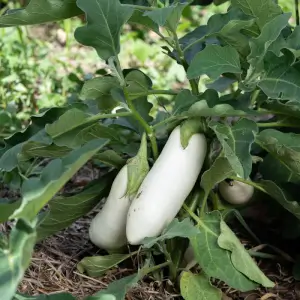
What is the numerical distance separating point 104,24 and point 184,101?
0.18 m

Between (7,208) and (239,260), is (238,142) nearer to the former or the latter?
(239,260)

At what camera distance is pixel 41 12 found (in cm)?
107

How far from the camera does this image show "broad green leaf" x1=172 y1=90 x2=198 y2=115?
42.6 inches

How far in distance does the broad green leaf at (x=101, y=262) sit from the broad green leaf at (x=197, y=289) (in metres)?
0.11

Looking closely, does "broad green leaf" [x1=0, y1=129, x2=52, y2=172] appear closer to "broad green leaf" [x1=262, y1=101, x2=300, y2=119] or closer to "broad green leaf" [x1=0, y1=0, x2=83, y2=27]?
"broad green leaf" [x1=0, y1=0, x2=83, y2=27]

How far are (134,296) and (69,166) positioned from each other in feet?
1.70

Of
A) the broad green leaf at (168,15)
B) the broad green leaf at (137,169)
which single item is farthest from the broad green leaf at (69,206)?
the broad green leaf at (168,15)

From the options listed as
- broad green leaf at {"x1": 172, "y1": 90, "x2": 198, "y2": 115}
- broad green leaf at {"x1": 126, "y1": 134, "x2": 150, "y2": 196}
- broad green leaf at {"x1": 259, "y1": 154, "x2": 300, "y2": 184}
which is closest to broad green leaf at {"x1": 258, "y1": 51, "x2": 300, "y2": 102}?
broad green leaf at {"x1": 172, "y1": 90, "x2": 198, "y2": 115}

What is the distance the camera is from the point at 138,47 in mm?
3008

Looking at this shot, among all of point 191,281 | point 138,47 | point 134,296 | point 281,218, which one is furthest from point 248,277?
point 138,47

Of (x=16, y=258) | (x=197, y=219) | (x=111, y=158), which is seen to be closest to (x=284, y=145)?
(x=197, y=219)

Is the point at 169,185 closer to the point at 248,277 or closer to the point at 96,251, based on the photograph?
the point at 248,277

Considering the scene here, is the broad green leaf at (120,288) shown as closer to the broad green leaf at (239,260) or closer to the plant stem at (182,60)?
the broad green leaf at (239,260)

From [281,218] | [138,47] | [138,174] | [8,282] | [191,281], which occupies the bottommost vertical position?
[138,47]
